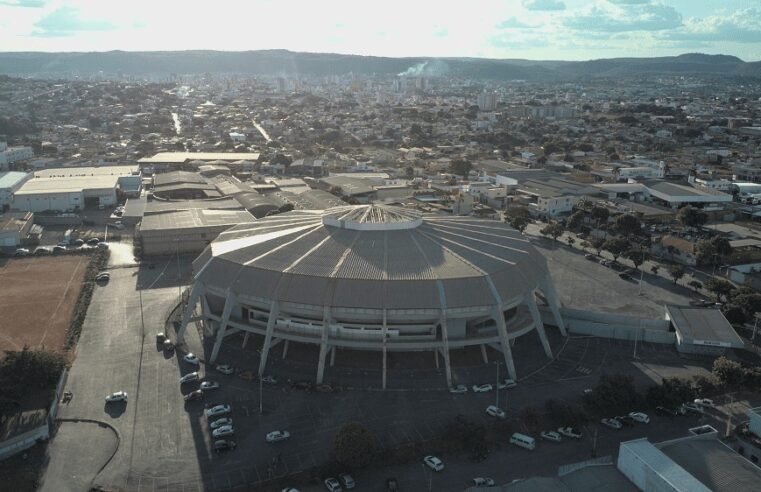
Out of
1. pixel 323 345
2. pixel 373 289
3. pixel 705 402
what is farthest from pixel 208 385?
pixel 705 402

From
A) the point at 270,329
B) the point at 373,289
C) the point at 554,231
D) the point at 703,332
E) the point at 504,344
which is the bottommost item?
the point at 703,332

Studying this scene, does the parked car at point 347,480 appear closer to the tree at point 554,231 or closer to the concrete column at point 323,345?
the concrete column at point 323,345

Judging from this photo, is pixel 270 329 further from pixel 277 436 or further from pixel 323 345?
pixel 277 436

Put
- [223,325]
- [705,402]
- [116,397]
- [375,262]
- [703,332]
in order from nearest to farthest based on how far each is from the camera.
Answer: [116,397], [705,402], [223,325], [375,262], [703,332]

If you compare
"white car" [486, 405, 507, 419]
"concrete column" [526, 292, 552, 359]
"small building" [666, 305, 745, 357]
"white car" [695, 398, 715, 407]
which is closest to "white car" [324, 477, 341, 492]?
"white car" [486, 405, 507, 419]

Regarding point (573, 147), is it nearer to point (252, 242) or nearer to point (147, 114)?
point (252, 242)
